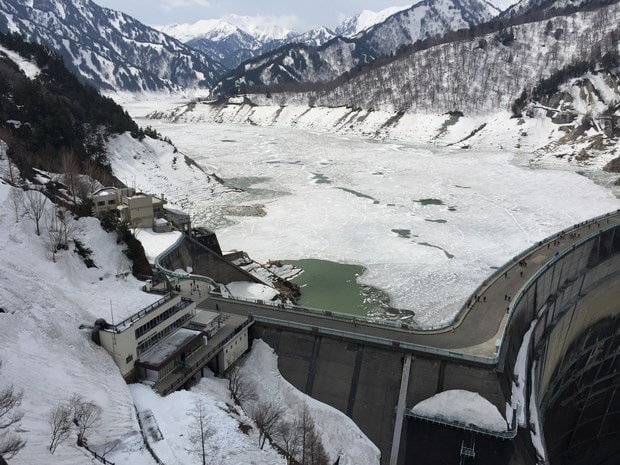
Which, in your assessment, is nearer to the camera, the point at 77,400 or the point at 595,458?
the point at 77,400

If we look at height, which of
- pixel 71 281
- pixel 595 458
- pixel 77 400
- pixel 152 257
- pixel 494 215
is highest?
pixel 71 281

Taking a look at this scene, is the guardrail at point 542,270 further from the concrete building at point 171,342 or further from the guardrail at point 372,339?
the concrete building at point 171,342

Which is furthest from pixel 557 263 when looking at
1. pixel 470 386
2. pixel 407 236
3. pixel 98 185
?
pixel 98 185

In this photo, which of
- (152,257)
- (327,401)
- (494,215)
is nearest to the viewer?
(327,401)

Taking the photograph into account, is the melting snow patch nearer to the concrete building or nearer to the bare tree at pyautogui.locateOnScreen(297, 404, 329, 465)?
the concrete building

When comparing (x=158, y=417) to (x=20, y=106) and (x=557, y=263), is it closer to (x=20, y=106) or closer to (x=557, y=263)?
(x=557, y=263)

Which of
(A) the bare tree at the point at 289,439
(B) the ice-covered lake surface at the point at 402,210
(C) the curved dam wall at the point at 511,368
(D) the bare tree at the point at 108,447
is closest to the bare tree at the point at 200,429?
(D) the bare tree at the point at 108,447
